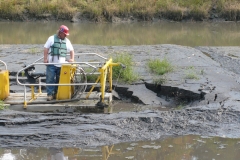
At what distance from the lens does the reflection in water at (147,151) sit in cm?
734

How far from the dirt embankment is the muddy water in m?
9.91

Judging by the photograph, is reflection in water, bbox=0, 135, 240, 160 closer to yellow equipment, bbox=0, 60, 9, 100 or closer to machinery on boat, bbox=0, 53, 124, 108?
machinery on boat, bbox=0, 53, 124, 108

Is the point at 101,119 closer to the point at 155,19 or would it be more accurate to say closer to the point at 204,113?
the point at 204,113

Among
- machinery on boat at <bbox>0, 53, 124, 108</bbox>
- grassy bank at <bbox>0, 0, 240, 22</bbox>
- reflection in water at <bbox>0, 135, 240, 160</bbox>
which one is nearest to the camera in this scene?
reflection in water at <bbox>0, 135, 240, 160</bbox>

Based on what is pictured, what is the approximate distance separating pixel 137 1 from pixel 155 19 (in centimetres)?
227

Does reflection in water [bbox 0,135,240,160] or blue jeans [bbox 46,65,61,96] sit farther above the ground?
blue jeans [bbox 46,65,61,96]

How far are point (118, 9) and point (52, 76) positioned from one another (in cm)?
2399

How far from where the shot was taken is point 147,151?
7586 millimetres

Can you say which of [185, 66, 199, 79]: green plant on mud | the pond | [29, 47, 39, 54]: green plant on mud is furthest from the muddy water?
[185, 66, 199, 79]: green plant on mud

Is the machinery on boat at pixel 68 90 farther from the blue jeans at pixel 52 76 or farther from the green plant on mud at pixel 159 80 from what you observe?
the green plant on mud at pixel 159 80

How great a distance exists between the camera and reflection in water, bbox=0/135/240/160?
734 cm

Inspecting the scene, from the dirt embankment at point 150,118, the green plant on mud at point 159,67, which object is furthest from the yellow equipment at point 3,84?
the green plant on mud at point 159,67

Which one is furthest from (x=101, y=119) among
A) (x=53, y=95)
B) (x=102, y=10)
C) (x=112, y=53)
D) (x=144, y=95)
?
(x=102, y=10)

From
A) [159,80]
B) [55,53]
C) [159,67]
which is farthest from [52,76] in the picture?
[159,67]
